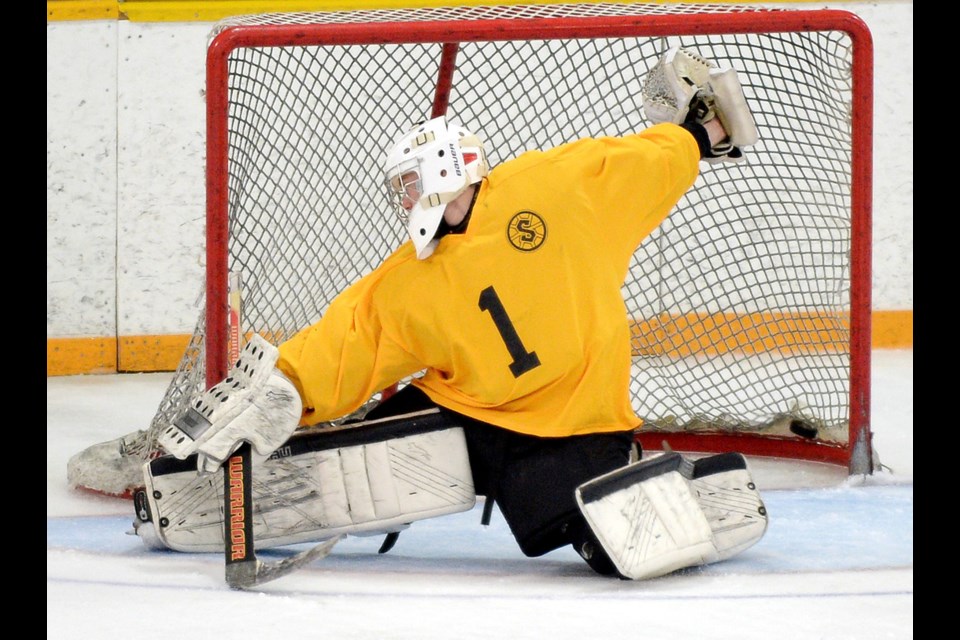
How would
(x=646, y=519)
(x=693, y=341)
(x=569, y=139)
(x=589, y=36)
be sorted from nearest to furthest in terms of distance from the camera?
(x=646, y=519), (x=589, y=36), (x=693, y=341), (x=569, y=139)

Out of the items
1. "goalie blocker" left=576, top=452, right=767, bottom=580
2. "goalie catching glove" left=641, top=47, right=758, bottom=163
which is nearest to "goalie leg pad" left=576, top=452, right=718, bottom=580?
"goalie blocker" left=576, top=452, right=767, bottom=580

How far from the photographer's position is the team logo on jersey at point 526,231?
286 centimetres

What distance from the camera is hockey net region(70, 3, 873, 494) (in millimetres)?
3352

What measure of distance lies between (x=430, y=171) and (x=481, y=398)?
480 mm

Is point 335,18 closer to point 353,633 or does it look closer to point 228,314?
point 228,314

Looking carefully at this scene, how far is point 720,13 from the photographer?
343 centimetres

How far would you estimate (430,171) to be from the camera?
112 inches

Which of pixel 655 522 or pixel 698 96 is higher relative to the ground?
pixel 698 96

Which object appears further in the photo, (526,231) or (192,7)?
(192,7)

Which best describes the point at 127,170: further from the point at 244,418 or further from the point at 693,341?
the point at 244,418

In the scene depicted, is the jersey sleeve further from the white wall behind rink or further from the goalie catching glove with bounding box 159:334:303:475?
the white wall behind rink

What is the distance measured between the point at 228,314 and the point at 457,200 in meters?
0.65

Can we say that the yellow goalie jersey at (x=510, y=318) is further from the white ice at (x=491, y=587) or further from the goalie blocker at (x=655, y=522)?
the white ice at (x=491, y=587)

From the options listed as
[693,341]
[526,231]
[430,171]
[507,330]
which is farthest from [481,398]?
[693,341]
